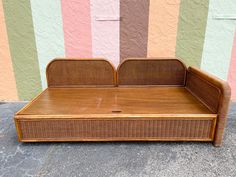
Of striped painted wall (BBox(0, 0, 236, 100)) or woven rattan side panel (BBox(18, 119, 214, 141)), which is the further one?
striped painted wall (BBox(0, 0, 236, 100))

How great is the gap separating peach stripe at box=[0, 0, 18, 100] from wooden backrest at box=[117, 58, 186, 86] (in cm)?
124

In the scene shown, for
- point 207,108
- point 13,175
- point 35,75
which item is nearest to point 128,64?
point 207,108

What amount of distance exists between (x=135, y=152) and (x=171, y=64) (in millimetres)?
1006

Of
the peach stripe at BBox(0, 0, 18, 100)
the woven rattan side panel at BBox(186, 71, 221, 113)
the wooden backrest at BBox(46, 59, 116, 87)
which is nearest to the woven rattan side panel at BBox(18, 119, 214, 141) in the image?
the woven rattan side panel at BBox(186, 71, 221, 113)

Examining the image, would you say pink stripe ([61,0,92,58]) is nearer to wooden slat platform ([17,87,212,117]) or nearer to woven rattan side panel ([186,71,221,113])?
wooden slat platform ([17,87,212,117])

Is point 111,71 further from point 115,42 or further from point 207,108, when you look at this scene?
point 207,108

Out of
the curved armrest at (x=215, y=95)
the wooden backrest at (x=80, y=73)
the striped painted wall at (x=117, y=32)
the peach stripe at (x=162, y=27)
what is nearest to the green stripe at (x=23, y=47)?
the striped painted wall at (x=117, y=32)

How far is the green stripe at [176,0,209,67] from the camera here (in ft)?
5.94

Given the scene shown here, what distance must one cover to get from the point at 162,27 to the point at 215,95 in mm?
933

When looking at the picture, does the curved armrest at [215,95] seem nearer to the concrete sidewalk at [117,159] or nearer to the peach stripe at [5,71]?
the concrete sidewalk at [117,159]

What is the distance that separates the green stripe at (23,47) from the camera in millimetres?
1847

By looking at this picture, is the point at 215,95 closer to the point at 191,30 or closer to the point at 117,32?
the point at 191,30

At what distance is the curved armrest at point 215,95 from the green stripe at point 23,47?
170cm

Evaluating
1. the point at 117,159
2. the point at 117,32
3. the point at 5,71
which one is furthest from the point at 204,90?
the point at 5,71
